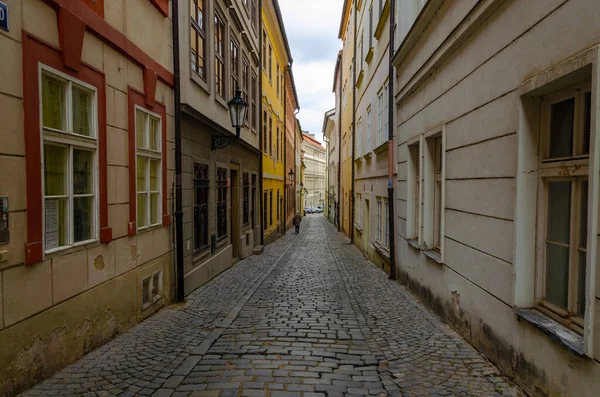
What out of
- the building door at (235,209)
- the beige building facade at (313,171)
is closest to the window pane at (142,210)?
the building door at (235,209)

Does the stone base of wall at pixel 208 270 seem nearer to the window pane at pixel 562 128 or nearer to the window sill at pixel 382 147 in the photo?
the window sill at pixel 382 147

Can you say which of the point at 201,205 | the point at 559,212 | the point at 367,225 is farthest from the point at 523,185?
the point at 367,225

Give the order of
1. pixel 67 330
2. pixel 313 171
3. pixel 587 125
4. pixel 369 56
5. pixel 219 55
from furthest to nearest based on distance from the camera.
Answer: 1. pixel 313 171
2. pixel 369 56
3. pixel 219 55
4. pixel 67 330
5. pixel 587 125

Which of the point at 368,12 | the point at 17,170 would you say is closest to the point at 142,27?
the point at 17,170

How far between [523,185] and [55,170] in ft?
14.8

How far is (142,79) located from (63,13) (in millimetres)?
2084

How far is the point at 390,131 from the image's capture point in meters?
9.90

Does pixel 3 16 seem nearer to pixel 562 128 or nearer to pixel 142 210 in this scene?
pixel 142 210

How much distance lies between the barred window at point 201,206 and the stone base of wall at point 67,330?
267 cm

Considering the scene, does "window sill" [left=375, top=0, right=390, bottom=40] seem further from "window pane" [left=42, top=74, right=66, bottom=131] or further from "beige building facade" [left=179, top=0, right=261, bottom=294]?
"window pane" [left=42, top=74, right=66, bottom=131]

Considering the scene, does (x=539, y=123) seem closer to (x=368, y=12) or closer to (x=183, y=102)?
(x=183, y=102)

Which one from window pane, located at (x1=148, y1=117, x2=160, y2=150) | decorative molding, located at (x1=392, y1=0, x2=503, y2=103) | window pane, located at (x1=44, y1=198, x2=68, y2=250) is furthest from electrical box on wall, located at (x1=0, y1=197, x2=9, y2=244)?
decorative molding, located at (x1=392, y1=0, x2=503, y2=103)

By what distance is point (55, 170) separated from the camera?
4324 millimetres

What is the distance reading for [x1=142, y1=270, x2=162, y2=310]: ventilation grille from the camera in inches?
253
